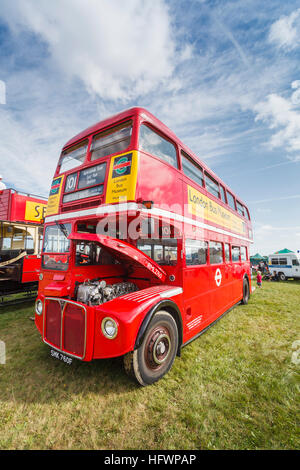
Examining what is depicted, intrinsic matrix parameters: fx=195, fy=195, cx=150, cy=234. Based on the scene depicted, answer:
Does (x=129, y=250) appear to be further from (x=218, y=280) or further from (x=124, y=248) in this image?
(x=218, y=280)

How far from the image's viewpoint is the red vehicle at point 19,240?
732 cm

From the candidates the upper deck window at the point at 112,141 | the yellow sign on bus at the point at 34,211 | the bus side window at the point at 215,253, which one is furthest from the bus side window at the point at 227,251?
the yellow sign on bus at the point at 34,211

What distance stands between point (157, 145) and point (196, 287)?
3.05m

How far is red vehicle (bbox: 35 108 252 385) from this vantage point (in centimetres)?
284

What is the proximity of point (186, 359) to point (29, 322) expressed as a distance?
479 cm

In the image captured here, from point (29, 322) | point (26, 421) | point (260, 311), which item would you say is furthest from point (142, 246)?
point (260, 311)

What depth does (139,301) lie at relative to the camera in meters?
2.87

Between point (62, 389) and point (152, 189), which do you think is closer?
point (62, 389)

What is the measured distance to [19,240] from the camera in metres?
8.65

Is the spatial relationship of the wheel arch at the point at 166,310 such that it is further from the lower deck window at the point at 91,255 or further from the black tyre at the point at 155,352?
the lower deck window at the point at 91,255

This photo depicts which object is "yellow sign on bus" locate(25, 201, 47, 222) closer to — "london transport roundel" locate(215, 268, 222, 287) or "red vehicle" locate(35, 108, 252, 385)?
"red vehicle" locate(35, 108, 252, 385)
